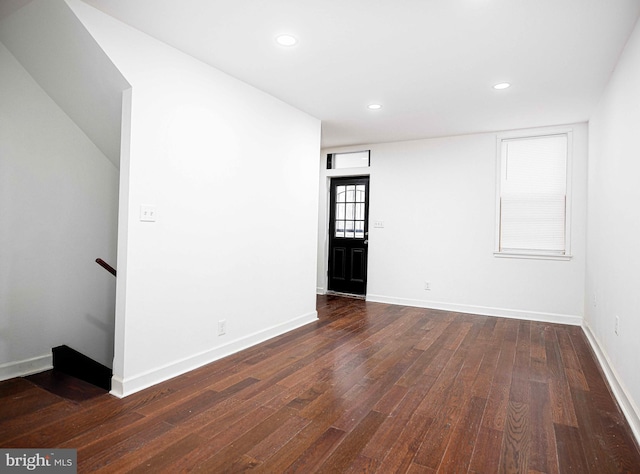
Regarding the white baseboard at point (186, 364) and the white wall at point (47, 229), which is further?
the white wall at point (47, 229)

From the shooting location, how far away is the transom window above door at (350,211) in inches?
245

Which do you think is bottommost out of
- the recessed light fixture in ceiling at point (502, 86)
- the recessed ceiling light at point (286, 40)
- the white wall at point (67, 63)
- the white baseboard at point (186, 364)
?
the white baseboard at point (186, 364)

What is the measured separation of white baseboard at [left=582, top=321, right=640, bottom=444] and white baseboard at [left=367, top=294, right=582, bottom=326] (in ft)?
3.27

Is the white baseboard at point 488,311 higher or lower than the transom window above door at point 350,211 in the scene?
lower

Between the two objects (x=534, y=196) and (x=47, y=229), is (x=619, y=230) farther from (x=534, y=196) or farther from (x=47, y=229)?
(x=47, y=229)

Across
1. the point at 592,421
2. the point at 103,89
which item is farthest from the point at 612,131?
the point at 103,89

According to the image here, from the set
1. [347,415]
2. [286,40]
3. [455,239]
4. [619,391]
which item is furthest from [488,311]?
[286,40]

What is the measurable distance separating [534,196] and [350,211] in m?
2.74

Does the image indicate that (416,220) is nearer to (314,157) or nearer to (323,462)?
(314,157)

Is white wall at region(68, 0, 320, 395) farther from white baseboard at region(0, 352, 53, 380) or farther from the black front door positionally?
the black front door

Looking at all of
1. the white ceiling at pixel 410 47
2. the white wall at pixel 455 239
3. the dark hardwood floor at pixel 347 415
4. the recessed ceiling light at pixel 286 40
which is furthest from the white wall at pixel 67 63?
the white wall at pixel 455 239

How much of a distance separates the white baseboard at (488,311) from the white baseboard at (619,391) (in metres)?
1.00

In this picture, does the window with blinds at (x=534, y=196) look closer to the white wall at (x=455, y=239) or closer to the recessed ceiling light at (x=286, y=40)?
the white wall at (x=455, y=239)

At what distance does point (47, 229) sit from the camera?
304 centimetres
